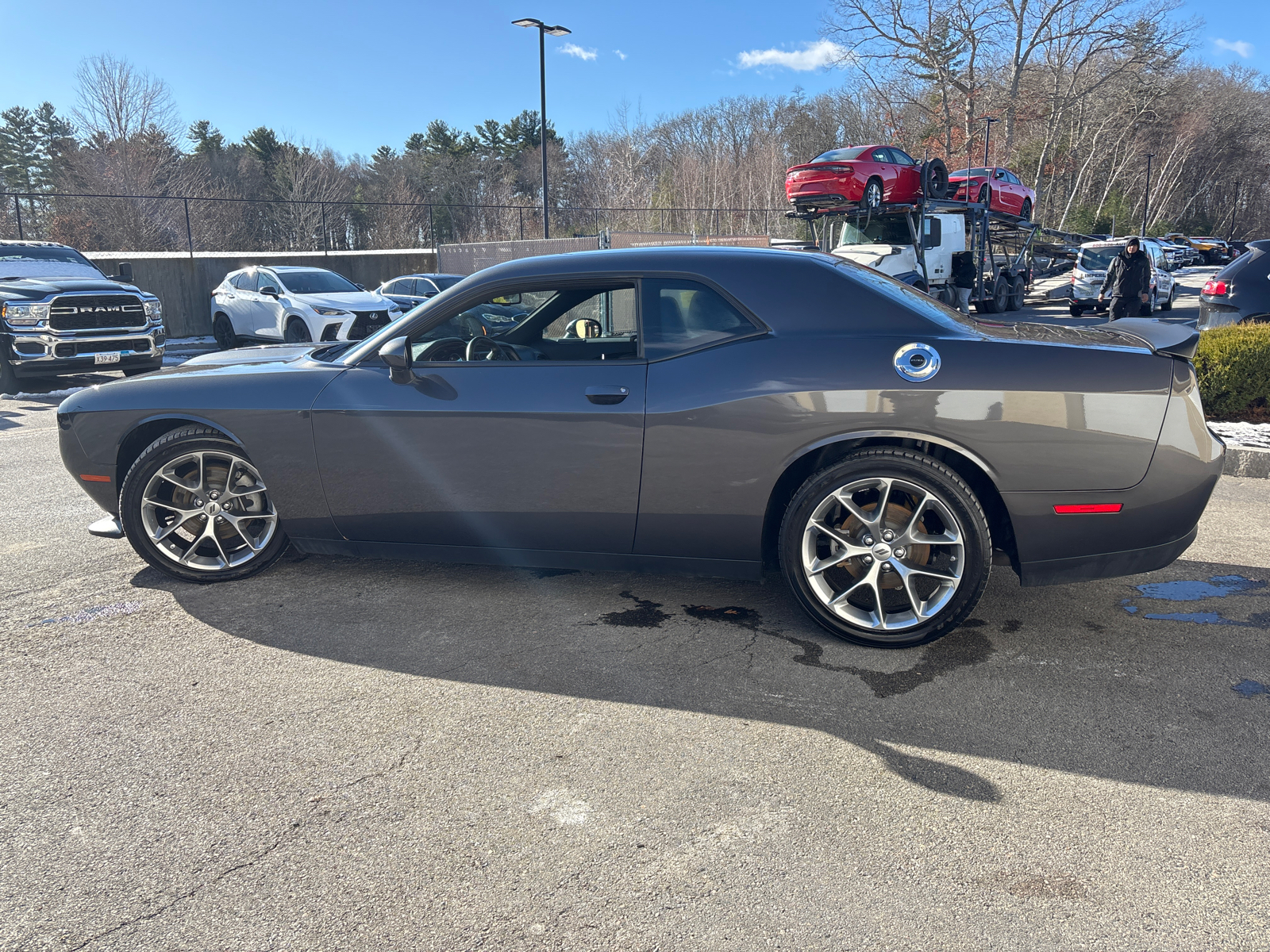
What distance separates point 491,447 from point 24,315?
1096cm

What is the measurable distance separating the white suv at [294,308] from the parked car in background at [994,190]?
13.5m

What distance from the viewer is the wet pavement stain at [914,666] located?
10.7ft

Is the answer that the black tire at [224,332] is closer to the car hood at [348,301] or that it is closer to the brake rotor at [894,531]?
the car hood at [348,301]

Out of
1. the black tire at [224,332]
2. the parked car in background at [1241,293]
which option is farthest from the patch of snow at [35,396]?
the parked car in background at [1241,293]

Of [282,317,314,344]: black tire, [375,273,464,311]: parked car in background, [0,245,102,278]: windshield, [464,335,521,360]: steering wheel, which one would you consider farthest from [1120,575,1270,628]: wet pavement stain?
[375,273,464,311]: parked car in background

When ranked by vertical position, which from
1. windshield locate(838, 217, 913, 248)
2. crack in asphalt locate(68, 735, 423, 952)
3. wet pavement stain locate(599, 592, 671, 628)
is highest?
windshield locate(838, 217, 913, 248)

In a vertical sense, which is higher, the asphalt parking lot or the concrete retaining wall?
the concrete retaining wall

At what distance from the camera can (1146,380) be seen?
328 cm

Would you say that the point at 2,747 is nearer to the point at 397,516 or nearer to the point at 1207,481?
the point at 397,516

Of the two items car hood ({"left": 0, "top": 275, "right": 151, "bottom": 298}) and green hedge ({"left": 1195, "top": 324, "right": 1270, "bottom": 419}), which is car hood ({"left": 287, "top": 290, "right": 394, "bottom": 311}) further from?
green hedge ({"left": 1195, "top": 324, "right": 1270, "bottom": 419})

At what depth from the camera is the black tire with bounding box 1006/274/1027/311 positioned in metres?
22.3

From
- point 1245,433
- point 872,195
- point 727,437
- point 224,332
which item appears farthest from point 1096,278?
point 727,437

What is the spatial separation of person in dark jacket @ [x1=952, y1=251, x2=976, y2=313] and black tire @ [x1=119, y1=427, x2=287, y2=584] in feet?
60.5

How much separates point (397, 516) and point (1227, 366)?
291 inches
